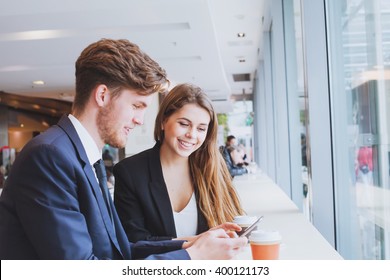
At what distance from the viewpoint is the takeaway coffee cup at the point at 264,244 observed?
1.17 metres

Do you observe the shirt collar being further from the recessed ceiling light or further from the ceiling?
the recessed ceiling light

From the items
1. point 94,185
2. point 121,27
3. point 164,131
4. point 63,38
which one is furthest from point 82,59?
point 63,38

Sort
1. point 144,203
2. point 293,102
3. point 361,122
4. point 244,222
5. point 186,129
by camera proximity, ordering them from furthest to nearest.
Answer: point 293,102 → point 361,122 → point 186,129 → point 144,203 → point 244,222

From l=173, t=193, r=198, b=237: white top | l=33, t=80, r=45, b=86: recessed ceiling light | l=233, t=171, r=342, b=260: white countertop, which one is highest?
l=33, t=80, r=45, b=86: recessed ceiling light

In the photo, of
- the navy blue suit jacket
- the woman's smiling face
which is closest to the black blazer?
the woman's smiling face

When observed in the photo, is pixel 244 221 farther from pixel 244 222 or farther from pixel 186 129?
pixel 186 129

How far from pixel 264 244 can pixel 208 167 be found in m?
0.69

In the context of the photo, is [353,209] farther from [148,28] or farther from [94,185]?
[148,28]

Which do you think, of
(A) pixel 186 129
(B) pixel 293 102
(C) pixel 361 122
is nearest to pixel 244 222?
(A) pixel 186 129

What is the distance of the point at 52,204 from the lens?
920 millimetres

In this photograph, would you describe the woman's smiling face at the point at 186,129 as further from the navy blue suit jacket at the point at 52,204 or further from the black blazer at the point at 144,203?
the navy blue suit jacket at the point at 52,204

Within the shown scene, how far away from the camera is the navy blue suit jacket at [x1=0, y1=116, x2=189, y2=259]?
0.91 m

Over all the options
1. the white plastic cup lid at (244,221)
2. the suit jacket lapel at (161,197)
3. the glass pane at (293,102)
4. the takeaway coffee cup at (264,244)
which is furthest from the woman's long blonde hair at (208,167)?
the glass pane at (293,102)

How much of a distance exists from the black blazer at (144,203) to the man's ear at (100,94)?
65cm
